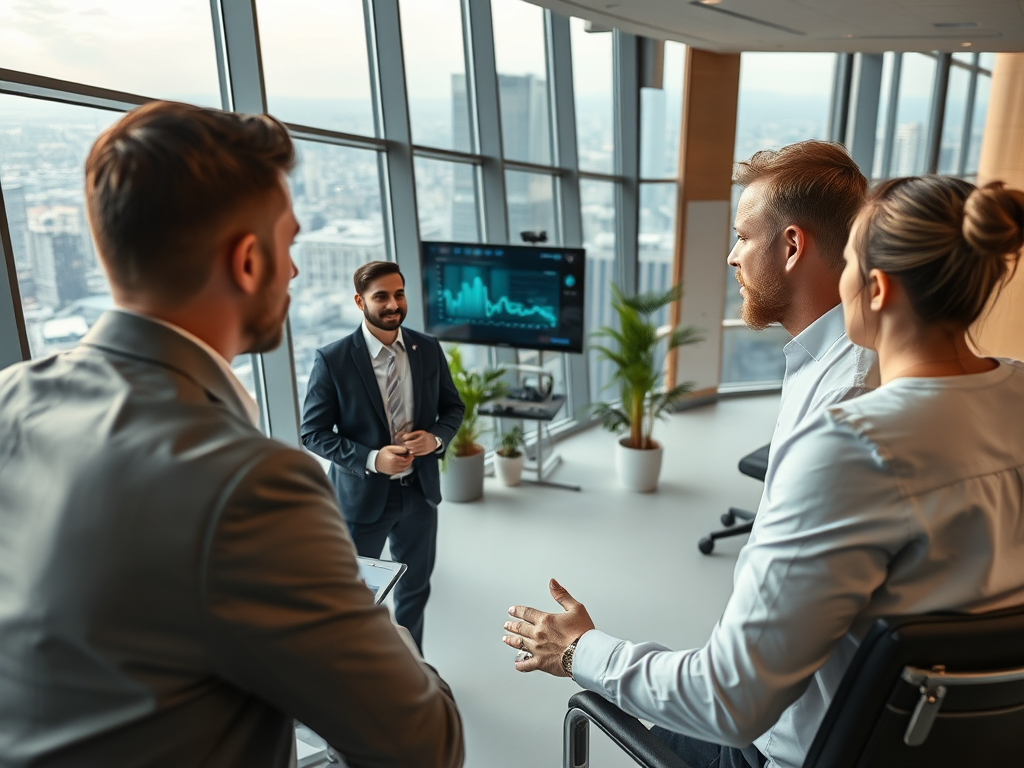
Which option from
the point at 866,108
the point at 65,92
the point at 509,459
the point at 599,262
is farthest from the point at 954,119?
the point at 65,92

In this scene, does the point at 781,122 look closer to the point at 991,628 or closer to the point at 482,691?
the point at 482,691

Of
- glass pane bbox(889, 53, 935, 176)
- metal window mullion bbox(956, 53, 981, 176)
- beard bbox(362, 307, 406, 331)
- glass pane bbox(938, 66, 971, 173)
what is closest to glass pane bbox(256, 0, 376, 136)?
beard bbox(362, 307, 406, 331)

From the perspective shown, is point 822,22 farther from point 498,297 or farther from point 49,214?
point 49,214

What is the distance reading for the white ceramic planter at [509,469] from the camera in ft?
19.3

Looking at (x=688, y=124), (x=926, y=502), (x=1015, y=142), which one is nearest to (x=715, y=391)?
(x=688, y=124)

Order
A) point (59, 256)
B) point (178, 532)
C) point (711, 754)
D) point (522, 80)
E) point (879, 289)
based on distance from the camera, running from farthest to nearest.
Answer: point (522, 80), point (59, 256), point (711, 754), point (879, 289), point (178, 532)

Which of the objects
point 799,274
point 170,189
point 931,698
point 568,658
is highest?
point 170,189

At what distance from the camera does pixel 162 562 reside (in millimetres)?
754

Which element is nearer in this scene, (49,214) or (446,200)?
(49,214)

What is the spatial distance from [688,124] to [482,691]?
5992mm

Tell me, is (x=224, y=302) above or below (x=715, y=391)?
above

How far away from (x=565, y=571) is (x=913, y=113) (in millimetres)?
7870

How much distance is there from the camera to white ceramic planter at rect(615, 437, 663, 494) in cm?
577

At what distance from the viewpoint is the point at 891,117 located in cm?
900
